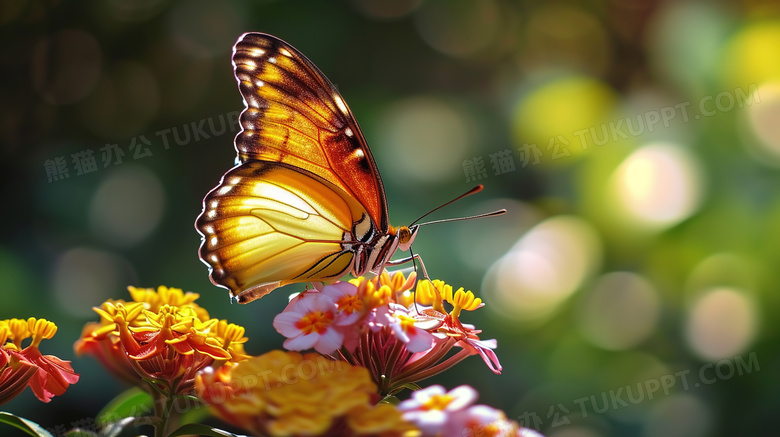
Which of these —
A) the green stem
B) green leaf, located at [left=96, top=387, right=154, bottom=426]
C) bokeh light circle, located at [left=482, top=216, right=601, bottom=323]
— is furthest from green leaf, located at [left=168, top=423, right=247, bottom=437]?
bokeh light circle, located at [left=482, top=216, right=601, bottom=323]

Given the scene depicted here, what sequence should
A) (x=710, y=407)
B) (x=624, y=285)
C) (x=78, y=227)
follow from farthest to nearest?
(x=78, y=227) → (x=624, y=285) → (x=710, y=407)

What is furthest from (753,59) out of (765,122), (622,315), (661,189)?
(622,315)

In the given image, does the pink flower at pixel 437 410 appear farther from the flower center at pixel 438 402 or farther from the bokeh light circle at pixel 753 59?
the bokeh light circle at pixel 753 59

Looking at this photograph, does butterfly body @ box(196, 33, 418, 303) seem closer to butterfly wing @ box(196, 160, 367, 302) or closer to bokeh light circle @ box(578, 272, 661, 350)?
butterfly wing @ box(196, 160, 367, 302)

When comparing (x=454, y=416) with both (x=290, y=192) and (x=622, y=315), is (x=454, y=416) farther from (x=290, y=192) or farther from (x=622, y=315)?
(x=622, y=315)

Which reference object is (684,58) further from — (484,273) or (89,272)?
(89,272)

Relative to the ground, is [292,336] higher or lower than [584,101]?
lower

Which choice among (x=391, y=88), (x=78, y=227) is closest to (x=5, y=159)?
(x=78, y=227)
